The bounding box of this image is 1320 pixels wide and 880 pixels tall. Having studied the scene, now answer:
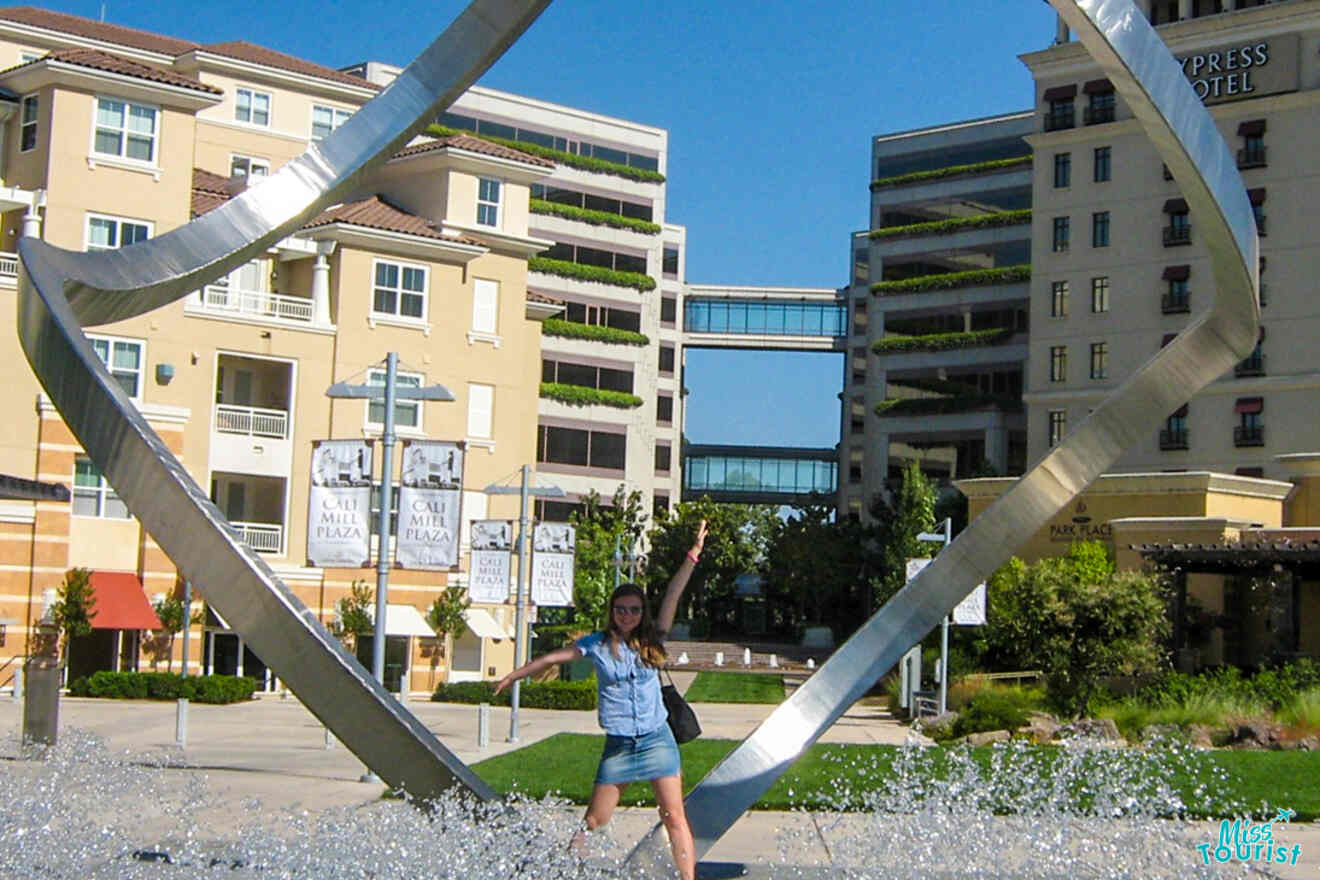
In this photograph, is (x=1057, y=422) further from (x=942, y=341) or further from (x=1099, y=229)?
(x=942, y=341)

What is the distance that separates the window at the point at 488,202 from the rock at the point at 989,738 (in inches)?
1358

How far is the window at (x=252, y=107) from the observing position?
188ft

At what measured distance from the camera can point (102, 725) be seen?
2842 centimetres

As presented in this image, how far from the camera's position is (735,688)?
4912 cm

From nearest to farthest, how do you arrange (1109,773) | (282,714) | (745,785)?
(745,785) < (1109,773) < (282,714)

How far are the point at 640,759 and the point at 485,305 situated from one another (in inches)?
1809

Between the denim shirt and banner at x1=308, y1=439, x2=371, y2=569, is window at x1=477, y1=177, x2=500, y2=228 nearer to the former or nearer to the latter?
banner at x1=308, y1=439, x2=371, y2=569

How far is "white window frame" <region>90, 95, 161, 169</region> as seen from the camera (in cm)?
4531

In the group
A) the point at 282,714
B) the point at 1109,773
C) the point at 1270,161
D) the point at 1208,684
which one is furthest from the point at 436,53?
the point at 1270,161

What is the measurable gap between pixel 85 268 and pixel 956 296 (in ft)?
249

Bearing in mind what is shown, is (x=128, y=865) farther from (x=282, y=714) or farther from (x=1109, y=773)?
(x=282, y=714)

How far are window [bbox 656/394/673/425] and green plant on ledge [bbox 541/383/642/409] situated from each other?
20.9ft

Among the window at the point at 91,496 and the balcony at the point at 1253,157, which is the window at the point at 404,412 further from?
the balcony at the point at 1253,157

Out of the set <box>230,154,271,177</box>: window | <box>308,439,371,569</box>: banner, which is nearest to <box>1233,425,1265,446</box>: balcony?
<box>230,154,271,177</box>: window
